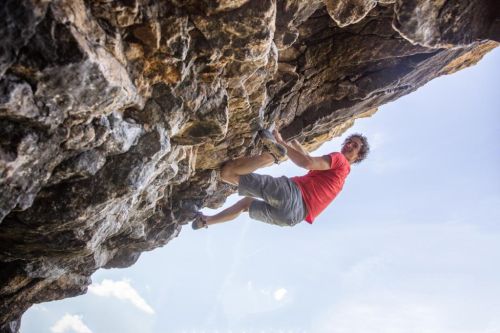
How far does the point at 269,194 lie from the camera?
27.4 feet

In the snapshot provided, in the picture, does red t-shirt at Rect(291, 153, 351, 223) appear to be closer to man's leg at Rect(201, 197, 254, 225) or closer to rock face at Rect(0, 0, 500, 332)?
man's leg at Rect(201, 197, 254, 225)

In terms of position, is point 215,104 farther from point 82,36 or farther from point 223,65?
point 82,36

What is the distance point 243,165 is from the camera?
8.62 m

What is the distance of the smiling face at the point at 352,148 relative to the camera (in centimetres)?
948

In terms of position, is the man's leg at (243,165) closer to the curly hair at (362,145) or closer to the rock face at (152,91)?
the rock face at (152,91)

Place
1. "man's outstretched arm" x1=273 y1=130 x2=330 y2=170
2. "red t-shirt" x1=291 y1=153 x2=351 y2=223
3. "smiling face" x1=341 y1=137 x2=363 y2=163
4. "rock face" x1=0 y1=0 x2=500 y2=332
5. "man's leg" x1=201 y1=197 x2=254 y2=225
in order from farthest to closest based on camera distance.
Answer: "man's leg" x1=201 y1=197 x2=254 y2=225 → "smiling face" x1=341 y1=137 x2=363 y2=163 → "red t-shirt" x1=291 y1=153 x2=351 y2=223 → "man's outstretched arm" x1=273 y1=130 x2=330 y2=170 → "rock face" x1=0 y1=0 x2=500 y2=332

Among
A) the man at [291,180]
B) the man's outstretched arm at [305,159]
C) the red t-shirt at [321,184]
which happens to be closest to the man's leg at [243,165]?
the man at [291,180]

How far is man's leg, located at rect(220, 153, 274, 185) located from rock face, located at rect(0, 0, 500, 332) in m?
0.67

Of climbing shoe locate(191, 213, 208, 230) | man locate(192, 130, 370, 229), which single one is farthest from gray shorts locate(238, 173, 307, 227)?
climbing shoe locate(191, 213, 208, 230)

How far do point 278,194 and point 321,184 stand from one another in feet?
4.14

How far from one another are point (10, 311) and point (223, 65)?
32.2ft

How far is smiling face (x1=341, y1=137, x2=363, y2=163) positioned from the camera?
948 centimetres

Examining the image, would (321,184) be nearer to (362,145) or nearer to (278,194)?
(278,194)

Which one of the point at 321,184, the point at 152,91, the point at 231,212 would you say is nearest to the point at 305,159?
the point at 321,184
